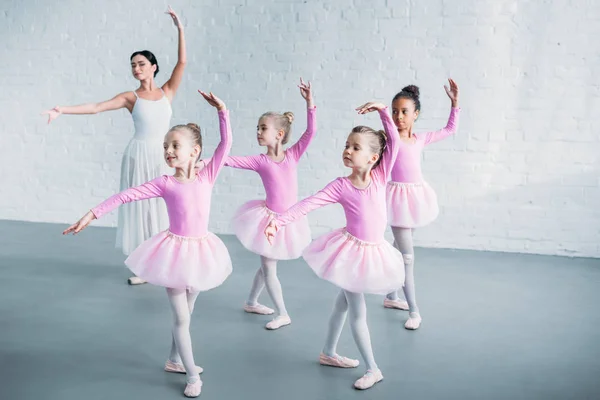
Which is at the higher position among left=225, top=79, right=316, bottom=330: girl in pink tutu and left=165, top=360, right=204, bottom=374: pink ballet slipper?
left=225, top=79, right=316, bottom=330: girl in pink tutu

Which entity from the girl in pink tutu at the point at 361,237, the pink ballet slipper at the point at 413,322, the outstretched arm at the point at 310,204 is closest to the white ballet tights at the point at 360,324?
the girl in pink tutu at the point at 361,237

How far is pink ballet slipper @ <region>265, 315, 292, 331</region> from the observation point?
3486 mm

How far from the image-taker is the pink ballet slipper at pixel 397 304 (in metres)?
3.84

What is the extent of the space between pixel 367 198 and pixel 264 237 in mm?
754

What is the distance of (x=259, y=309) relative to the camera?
3.73 metres

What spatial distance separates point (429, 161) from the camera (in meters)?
5.22

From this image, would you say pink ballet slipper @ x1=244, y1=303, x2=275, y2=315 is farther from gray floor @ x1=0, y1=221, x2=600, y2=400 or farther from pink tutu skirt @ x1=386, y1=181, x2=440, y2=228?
pink tutu skirt @ x1=386, y1=181, x2=440, y2=228

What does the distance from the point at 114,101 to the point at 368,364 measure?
2331 mm

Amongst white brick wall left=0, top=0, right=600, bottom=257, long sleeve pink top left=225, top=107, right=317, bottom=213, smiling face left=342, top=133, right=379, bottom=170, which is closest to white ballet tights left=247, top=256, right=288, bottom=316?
long sleeve pink top left=225, top=107, right=317, bottom=213

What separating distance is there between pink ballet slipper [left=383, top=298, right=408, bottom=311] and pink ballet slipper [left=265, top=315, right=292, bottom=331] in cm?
63

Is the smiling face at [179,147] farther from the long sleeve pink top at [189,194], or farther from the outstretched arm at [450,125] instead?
the outstretched arm at [450,125]

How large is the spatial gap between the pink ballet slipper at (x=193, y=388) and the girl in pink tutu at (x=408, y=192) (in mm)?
1232

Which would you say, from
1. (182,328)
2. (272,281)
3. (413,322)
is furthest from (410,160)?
(182,328)

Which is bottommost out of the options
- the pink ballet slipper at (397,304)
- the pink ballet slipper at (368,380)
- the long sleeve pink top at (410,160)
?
the pink ballet slipper at (368,380)
